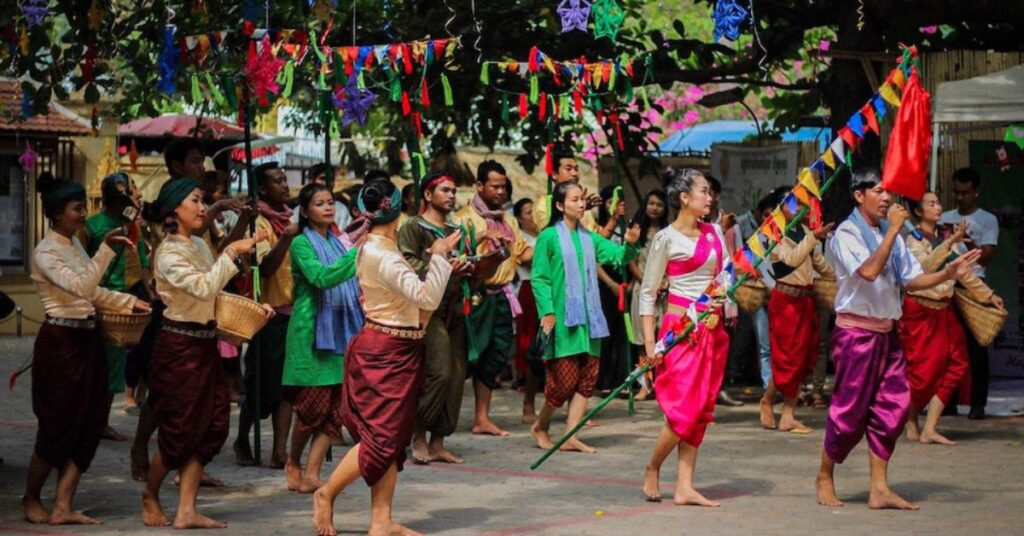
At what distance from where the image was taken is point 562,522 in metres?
8.41

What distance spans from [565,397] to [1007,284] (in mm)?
5576

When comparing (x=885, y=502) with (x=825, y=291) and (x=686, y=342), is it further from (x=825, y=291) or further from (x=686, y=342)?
(x=825, y=291)

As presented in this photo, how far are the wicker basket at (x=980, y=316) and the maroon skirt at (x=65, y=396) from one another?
6287 mm

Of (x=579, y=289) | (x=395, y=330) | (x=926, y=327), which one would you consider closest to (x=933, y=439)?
(x=926, y=327)

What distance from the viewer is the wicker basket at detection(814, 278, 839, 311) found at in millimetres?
12312

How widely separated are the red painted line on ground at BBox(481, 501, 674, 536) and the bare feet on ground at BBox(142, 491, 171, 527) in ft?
5.32

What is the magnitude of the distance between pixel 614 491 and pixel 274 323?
2.37m

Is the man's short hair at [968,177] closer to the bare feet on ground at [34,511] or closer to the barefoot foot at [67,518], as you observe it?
the barefoot foot at [67,518]

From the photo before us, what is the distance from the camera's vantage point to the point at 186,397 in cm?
817

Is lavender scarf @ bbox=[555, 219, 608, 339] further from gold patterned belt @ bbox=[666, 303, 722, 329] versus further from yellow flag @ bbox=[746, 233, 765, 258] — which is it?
yellow flag @ bbox=[746, 233, 765, 258]

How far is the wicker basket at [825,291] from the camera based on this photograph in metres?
12.3

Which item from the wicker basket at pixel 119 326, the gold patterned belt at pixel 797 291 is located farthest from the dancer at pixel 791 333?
the wicker basket at pixel 119 326

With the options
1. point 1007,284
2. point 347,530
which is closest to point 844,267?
point 347,530

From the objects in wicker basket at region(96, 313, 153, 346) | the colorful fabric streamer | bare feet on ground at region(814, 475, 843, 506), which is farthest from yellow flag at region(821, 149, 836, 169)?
wicker basket at region(96, 313, 153, 346)
